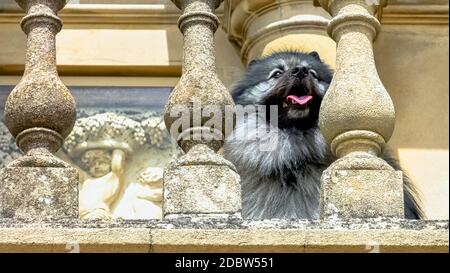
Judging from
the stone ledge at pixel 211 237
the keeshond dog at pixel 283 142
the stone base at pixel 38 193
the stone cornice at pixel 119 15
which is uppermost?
the stone cornice at pixel 119 15

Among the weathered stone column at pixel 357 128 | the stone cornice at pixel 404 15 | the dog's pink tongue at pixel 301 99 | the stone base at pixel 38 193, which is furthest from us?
the stone cornice at pixel 404 15

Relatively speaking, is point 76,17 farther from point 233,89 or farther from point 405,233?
point 405,233

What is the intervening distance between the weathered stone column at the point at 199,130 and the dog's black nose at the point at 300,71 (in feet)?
6.80

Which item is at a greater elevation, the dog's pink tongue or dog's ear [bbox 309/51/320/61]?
dog's ear [bbox 309/51/320/61]

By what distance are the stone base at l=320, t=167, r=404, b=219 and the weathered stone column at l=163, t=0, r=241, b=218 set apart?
392 mm

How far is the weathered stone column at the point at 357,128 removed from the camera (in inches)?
455

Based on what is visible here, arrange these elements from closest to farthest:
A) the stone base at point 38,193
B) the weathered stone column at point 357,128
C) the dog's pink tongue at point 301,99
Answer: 1. the stone base at point 38,193
2. the weathered stone column at point 357,128
3. the dog's pink tongue at point 301,99

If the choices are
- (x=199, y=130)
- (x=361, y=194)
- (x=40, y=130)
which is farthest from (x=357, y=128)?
(x=40, y=130)

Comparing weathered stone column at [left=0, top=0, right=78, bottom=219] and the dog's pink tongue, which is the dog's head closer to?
the dog's pink tongue

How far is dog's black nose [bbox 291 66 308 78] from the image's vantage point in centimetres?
1415

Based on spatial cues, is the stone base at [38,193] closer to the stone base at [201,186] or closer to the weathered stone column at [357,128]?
the stone base at [201,186]

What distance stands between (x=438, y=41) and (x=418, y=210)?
4.50 ft

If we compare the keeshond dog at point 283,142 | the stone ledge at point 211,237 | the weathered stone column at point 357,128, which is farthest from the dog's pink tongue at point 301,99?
the stone ledge at point 211,237

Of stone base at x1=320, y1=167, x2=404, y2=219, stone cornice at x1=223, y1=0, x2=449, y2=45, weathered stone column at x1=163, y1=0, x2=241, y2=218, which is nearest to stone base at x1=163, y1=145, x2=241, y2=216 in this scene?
weathered stone column at x1=163, y1=0, x2=241, y2=218
